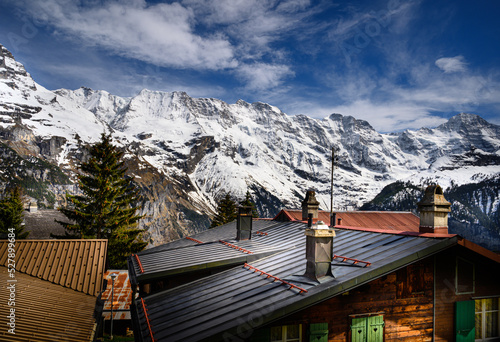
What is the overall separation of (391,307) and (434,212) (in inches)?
119

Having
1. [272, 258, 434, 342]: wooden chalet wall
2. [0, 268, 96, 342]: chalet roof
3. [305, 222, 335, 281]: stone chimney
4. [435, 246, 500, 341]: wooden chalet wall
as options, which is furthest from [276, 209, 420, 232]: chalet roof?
[305, 222, 335, 281]: stone chimney

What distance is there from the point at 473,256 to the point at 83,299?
14.6 meters

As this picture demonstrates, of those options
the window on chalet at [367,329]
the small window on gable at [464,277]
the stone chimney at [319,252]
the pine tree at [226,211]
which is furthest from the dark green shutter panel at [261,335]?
the pine tree at [226,211]

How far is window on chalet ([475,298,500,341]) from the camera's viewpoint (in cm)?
1014

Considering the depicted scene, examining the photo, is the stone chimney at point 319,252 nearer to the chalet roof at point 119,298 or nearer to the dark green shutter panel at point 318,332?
the dark green shutter panel at point 318,332

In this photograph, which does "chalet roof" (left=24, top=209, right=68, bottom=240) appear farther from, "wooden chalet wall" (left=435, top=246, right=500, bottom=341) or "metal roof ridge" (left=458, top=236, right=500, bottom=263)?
"metal roof ridge" (left=458, top=236, right=500, bottom=263)

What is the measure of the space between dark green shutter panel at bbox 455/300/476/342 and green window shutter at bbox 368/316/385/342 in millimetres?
2370

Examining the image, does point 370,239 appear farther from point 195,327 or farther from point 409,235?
point 195,327

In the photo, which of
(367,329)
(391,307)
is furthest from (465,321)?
(367,329)

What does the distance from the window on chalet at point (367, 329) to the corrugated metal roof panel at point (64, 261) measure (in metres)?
11.9

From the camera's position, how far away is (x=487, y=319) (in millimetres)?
10305

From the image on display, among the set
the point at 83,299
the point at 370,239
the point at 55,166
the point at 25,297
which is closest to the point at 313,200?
the point at 370,239

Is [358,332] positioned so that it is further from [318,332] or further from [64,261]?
[64,261]

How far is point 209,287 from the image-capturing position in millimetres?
11023
